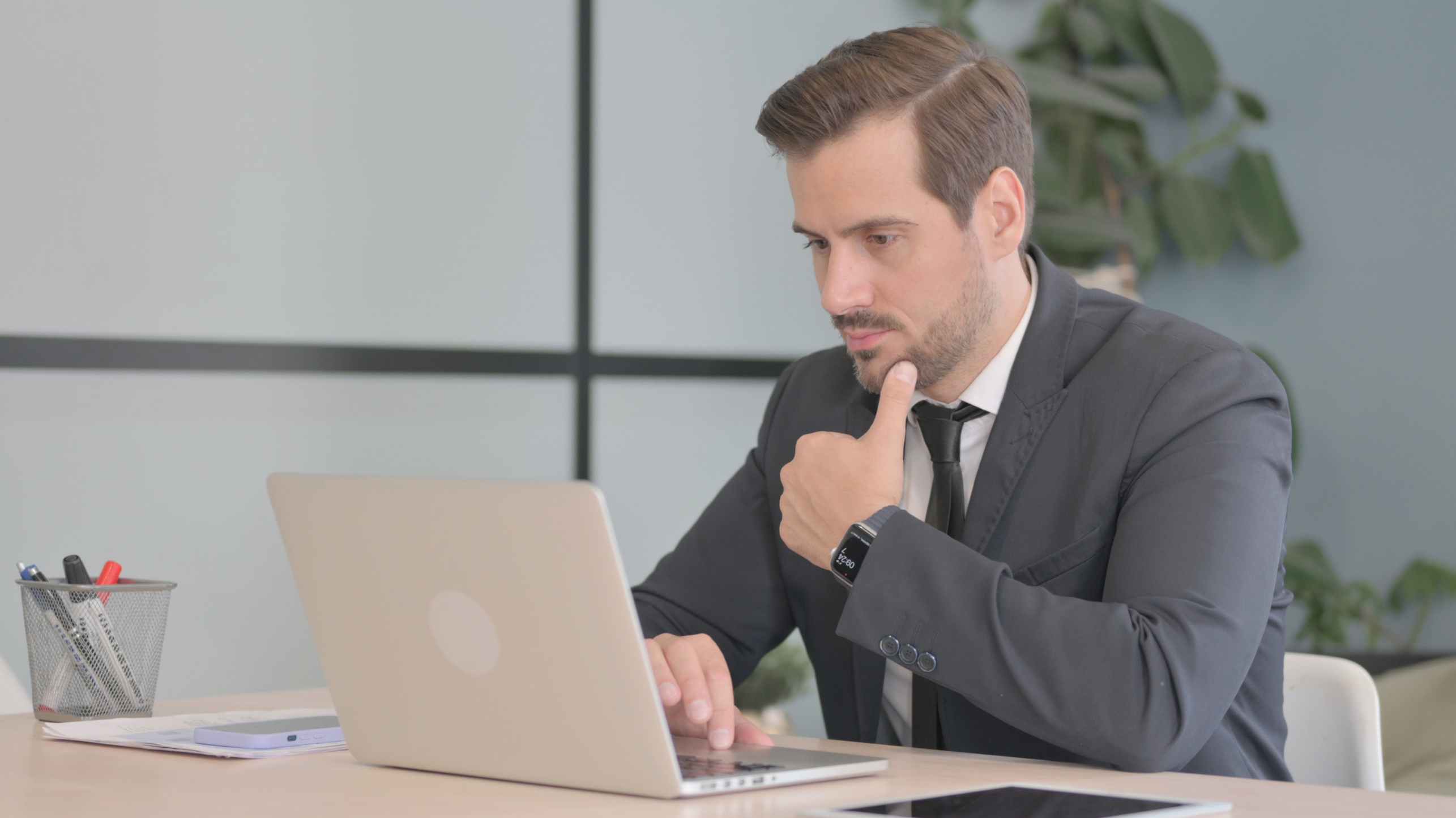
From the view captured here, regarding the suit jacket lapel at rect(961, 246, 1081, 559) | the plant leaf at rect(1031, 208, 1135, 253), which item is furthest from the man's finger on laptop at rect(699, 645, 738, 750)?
Answer: the plant leaf at rect(1031, 208, 1135, 253)

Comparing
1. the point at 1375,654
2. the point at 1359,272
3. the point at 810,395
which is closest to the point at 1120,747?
the point at 810,395

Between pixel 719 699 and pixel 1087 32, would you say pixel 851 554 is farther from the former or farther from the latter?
pixel 1087 32

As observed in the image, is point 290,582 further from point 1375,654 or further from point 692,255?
point 1375,654

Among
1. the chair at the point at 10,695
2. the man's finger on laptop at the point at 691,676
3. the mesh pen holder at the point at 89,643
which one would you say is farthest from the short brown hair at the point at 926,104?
the chair at the point at 10,695

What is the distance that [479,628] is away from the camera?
3.21 feet

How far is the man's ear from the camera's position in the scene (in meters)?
1.56

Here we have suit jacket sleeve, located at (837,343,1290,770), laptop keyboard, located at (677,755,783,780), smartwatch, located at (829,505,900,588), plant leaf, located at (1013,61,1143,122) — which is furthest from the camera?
plant leaf, located at (1013,61,1143,122)

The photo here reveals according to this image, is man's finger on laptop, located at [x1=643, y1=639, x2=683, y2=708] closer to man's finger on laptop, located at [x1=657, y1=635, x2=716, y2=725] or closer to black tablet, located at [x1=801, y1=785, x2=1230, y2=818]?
man's finger on laptop, located at [x1=657, y1=635, x2=716, y2=725]

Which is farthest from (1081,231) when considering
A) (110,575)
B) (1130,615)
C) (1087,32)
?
(110,575)

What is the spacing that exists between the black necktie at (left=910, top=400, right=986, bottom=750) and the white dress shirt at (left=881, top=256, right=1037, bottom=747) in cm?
1

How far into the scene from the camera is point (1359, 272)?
373 centimetres

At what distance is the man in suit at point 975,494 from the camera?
45.5 inches

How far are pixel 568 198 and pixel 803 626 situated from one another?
5.18 feet

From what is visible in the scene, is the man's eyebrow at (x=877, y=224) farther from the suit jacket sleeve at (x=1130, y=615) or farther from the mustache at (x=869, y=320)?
the suit jacket sleeve at (x=1130, y=615)
